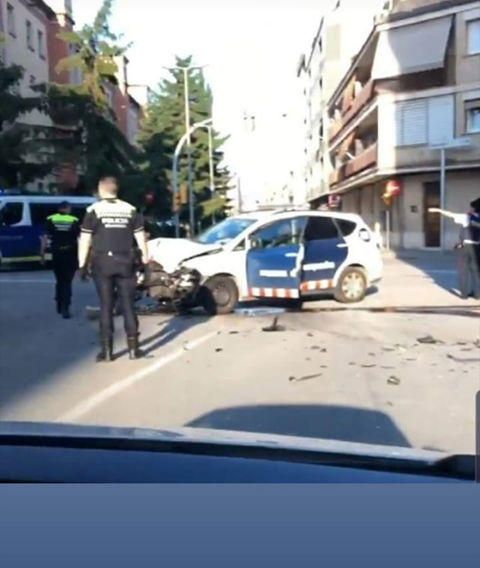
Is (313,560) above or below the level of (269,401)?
above

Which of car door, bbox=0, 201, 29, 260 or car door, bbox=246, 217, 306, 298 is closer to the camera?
car door, bbox=246, 217, 306, 298

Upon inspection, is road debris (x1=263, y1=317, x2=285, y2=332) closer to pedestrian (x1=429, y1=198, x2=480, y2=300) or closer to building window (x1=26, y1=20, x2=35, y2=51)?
pedestrian (x1=429, y1=198, x2=480, y2=300)

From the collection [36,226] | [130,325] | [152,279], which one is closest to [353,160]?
[36,226]

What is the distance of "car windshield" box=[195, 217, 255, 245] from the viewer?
49.9ft

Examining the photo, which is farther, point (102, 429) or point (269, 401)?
point (269, 401)

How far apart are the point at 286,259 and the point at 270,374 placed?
5228mm

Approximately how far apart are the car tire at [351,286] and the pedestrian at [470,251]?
1.94m

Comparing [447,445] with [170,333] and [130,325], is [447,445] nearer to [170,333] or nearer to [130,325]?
[130,325]

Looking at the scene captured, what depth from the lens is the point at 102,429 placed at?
2.84 metres

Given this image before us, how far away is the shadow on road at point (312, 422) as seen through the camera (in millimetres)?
5816

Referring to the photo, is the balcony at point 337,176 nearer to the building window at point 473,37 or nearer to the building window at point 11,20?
the building window at point 473,37

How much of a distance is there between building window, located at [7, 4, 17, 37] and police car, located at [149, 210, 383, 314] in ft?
93.9

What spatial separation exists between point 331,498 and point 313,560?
30 centimetres

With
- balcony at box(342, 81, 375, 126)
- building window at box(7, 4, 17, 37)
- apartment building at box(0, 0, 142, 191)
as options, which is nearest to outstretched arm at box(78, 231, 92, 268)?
apartment building at box(0, 0, 142, 191)
